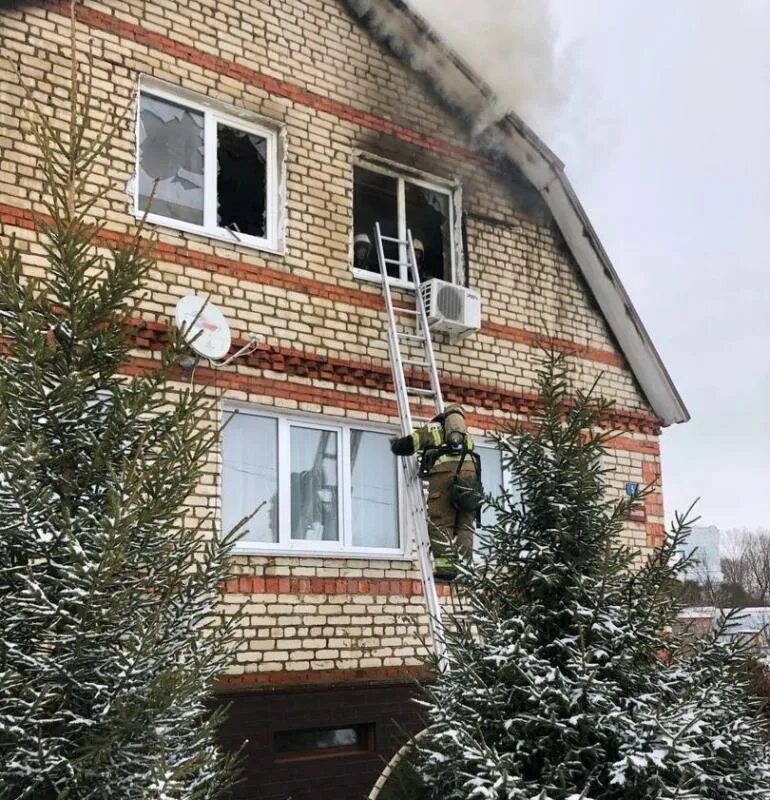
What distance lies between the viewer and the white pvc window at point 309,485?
670 centimetres

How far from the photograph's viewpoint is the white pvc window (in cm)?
670

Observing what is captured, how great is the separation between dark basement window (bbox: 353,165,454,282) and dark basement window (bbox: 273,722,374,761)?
3.68 m

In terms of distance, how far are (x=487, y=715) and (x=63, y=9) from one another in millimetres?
5565

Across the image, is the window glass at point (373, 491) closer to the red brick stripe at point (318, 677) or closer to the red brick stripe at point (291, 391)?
the red brick stripe at point (291, 391)

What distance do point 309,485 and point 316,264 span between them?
1.81 m

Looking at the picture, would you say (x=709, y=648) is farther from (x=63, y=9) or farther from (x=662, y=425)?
(x=63, y=9)

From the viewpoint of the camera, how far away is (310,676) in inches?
258

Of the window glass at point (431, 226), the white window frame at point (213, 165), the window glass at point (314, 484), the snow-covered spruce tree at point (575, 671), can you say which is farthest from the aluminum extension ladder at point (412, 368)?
the snow-covered spruce tree at point (575, 671)

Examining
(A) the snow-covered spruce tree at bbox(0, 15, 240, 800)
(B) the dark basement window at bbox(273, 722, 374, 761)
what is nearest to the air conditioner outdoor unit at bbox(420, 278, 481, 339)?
(B) the dark basement window at bbox(273, 722, 374, 761)

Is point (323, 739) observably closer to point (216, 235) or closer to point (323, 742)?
point (323, 742)

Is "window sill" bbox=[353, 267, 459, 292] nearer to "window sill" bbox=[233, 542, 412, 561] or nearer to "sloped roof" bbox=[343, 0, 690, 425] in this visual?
"sloped roof" bbox=[343, 0, 690, 425]

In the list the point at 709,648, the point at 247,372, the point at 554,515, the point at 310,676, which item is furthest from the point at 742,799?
the point at 247,372

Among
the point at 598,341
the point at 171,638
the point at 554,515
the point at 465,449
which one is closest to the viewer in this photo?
the point at 171,638

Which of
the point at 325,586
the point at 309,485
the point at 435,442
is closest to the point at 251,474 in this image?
the point at 309,485
